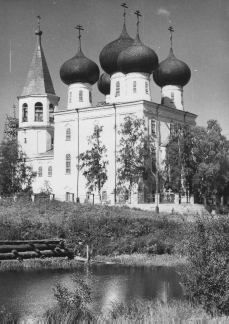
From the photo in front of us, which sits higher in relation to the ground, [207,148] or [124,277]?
[207,148]

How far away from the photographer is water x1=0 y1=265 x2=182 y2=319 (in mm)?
13969

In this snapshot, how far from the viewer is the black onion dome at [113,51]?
140ft

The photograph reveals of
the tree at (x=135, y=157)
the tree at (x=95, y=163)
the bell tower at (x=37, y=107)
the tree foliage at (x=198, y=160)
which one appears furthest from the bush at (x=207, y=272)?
the bell tower at (x=37, y=107)

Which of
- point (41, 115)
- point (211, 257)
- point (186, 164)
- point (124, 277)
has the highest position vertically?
point (41, 115)

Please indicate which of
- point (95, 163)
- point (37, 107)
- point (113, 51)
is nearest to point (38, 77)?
point (37, 107)

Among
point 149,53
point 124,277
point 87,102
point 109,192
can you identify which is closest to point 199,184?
point 109,192

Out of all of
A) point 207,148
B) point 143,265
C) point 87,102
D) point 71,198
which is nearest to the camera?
point 143,265

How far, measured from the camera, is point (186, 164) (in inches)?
1449

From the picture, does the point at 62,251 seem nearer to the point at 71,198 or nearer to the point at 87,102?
the point at 71,198

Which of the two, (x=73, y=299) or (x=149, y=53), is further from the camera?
(x=149, y=53)

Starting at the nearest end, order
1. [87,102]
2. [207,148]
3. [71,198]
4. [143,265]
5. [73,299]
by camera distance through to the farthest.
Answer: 1. [73,299]
2. [143,265]
3. [207,148]
4. [71,198]
5. [87,102]

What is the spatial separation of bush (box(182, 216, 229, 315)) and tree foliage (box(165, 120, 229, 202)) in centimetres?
2208

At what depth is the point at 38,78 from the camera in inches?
1959

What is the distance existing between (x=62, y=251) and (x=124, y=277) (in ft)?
14.4
